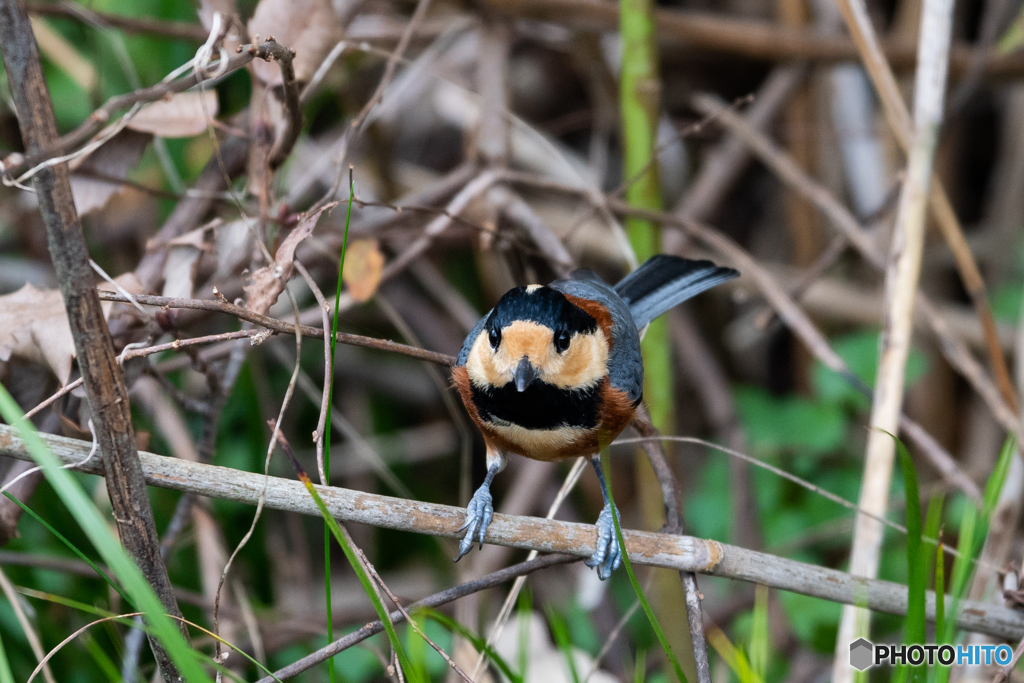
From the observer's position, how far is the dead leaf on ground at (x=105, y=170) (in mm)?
1924

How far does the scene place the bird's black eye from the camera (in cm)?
168

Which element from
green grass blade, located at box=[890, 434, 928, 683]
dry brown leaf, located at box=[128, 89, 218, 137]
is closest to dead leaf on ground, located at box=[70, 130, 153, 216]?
dry brown leaf, located at box=[128, 89, 218, 137]

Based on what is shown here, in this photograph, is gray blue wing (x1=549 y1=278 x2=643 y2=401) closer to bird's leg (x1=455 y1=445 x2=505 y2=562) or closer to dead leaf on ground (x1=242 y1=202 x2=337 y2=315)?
bird's leg (x1=455 y1=445 x2=505 y2=562)

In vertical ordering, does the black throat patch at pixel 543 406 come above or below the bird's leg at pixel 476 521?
above

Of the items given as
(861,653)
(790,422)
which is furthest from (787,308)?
(861,653)

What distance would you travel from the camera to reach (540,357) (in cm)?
165

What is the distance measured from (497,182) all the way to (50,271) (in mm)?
1900

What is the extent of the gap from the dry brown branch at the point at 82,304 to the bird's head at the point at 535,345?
716 millimetres

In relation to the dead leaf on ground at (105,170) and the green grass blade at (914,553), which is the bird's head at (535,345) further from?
the dead leaf on ground at (105,170)

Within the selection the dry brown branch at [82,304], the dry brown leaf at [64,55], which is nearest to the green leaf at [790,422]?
the dry brown branch at [82,304]

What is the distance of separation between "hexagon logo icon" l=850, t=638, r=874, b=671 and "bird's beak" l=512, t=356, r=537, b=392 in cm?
82

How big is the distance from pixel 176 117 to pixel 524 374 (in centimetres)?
104

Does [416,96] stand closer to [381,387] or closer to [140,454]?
[381,387]

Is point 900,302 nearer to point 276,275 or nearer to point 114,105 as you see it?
point 276,275
